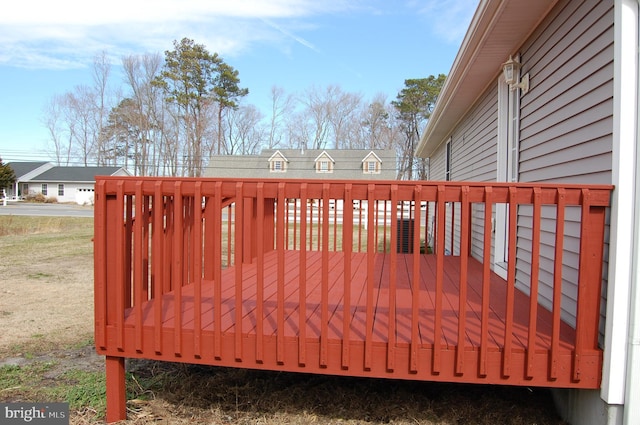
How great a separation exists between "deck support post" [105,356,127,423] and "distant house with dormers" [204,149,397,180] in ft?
89.0

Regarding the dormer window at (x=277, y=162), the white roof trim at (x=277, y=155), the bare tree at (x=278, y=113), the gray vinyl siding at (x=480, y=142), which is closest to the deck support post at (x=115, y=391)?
the gray vinyl siding at (x=480, y=142)

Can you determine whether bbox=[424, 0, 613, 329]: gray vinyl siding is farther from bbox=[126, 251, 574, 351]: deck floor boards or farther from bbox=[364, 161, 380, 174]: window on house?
bbox=[364, 161, 380, 174]: window on house

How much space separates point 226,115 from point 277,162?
8249 mm

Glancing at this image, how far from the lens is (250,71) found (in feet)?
117

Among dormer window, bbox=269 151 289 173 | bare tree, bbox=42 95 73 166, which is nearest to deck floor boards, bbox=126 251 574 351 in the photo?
dormer window, bbox=269 151 289 173

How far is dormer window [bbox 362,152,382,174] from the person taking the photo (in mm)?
29719

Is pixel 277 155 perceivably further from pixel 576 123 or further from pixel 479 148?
pixel 576 123

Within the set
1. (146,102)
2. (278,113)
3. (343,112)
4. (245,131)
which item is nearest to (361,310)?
(343,112)

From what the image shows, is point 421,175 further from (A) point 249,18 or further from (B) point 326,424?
(B) point 326,424

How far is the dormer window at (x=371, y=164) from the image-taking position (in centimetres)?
2972

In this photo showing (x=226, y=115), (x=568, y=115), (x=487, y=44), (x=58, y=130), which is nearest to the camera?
(x=568, y=115)

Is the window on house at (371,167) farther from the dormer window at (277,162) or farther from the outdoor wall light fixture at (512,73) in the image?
the outdoor wall light fixture at (512,73)

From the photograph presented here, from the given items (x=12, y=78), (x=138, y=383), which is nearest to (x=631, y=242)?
(x=138, y=383)

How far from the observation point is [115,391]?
2.60 m
